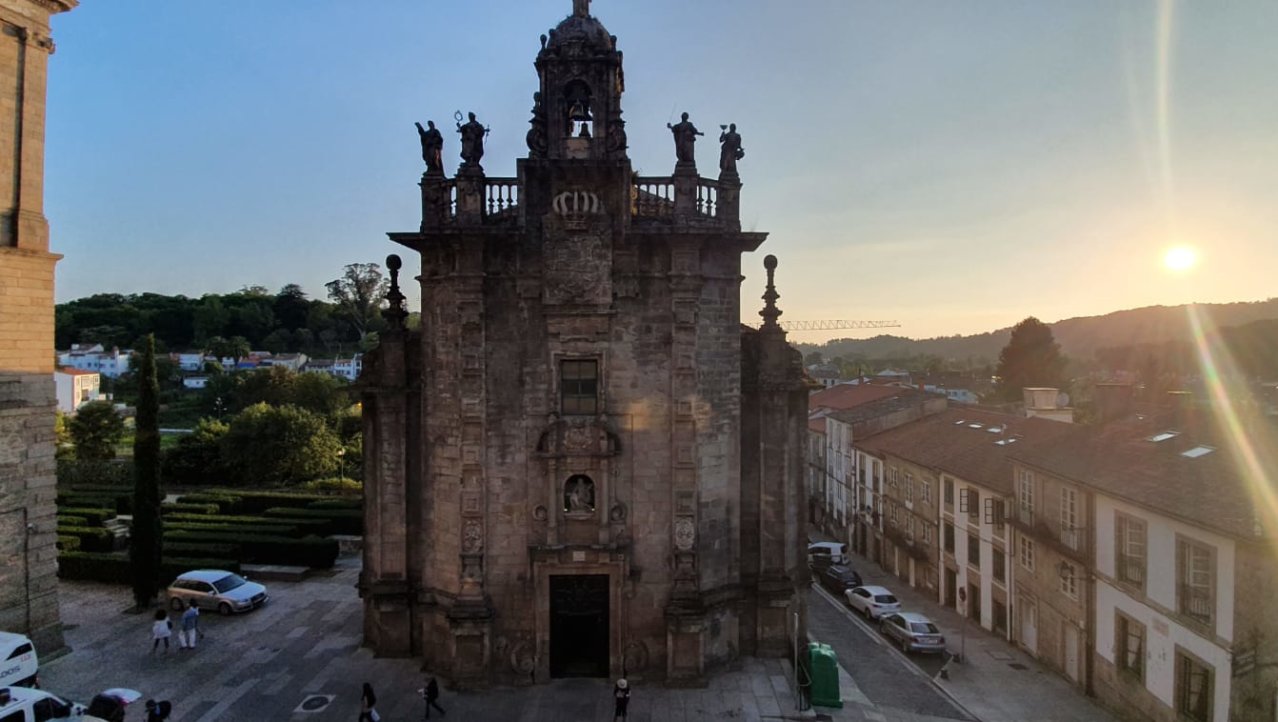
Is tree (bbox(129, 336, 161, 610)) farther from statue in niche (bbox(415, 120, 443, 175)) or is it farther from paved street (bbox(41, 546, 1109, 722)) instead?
statue in niche (bbox(415, 120, 443, 175))

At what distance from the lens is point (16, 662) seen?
16281 mm

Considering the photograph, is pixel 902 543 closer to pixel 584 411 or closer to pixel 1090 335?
pixel 584 411

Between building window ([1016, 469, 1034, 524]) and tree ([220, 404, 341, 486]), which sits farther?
tree ([220, 404, 341, 486])

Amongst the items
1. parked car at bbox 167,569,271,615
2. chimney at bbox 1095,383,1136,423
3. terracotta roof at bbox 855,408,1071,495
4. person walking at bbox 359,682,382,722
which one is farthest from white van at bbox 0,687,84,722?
chimney at bbox 1095,383,1136,423

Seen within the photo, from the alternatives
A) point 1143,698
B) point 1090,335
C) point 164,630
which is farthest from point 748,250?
point 1090,335

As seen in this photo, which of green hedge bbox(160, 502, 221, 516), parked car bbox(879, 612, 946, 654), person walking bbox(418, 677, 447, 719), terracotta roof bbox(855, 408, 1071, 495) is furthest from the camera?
green hedge bbox(160, 502, 221, 516)

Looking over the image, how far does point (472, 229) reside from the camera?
1834cm

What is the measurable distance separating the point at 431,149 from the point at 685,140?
22.8 ft

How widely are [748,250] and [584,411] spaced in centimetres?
638

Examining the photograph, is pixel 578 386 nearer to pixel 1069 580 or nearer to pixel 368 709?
pixel 368 709

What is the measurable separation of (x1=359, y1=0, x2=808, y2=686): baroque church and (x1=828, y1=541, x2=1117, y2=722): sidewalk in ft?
34.6

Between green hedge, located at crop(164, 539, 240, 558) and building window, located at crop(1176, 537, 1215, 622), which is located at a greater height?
building window, located at crop(1176, 537, 1215, 622)

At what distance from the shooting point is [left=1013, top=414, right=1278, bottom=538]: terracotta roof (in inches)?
734

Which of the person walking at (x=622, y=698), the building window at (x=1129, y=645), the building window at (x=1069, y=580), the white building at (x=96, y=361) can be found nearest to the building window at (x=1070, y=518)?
the building window at (x=1069, y=580)
